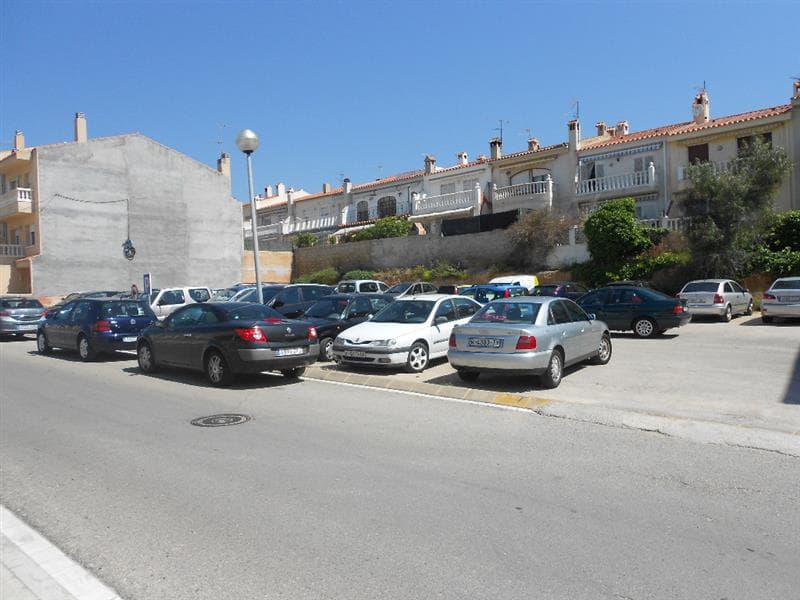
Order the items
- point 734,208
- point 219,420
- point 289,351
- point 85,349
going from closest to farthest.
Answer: point 219,420 < point 289,351 < point 85,349 < point 734,208

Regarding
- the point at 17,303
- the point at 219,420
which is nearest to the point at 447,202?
the point at 17,303

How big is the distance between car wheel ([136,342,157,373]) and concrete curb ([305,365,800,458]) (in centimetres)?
495

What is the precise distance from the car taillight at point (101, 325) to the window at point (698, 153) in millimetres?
29492

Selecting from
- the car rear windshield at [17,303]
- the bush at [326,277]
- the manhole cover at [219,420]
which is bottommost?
the manhole cover at [219,420]

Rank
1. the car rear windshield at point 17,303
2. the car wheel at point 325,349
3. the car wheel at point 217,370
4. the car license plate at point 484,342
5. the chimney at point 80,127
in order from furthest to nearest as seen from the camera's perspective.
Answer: the chimney at point 80,127, the car rear windshield at point 17,303, the car wheel at point 325,349, the car wheel at point 217,370, the car license plate at point 484,342

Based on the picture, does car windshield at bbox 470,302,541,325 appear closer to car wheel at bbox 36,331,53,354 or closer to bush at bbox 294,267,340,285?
car wheel at bbox 36,331,53,354

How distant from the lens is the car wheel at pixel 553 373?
10492 millimetres

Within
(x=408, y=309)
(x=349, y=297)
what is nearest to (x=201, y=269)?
(x=349, y=297)

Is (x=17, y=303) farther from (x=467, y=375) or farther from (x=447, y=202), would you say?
(x=447, y=202)

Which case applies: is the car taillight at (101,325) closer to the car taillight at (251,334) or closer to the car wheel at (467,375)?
the car taillight at (251,334)

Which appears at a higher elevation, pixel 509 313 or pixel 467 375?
pixel 509 313

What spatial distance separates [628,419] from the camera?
8234mm

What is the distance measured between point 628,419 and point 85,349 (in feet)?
45.1

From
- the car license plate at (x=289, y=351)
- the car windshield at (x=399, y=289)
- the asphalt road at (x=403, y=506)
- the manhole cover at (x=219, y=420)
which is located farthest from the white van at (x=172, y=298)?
the manhole cover at (x=219, y=420)
